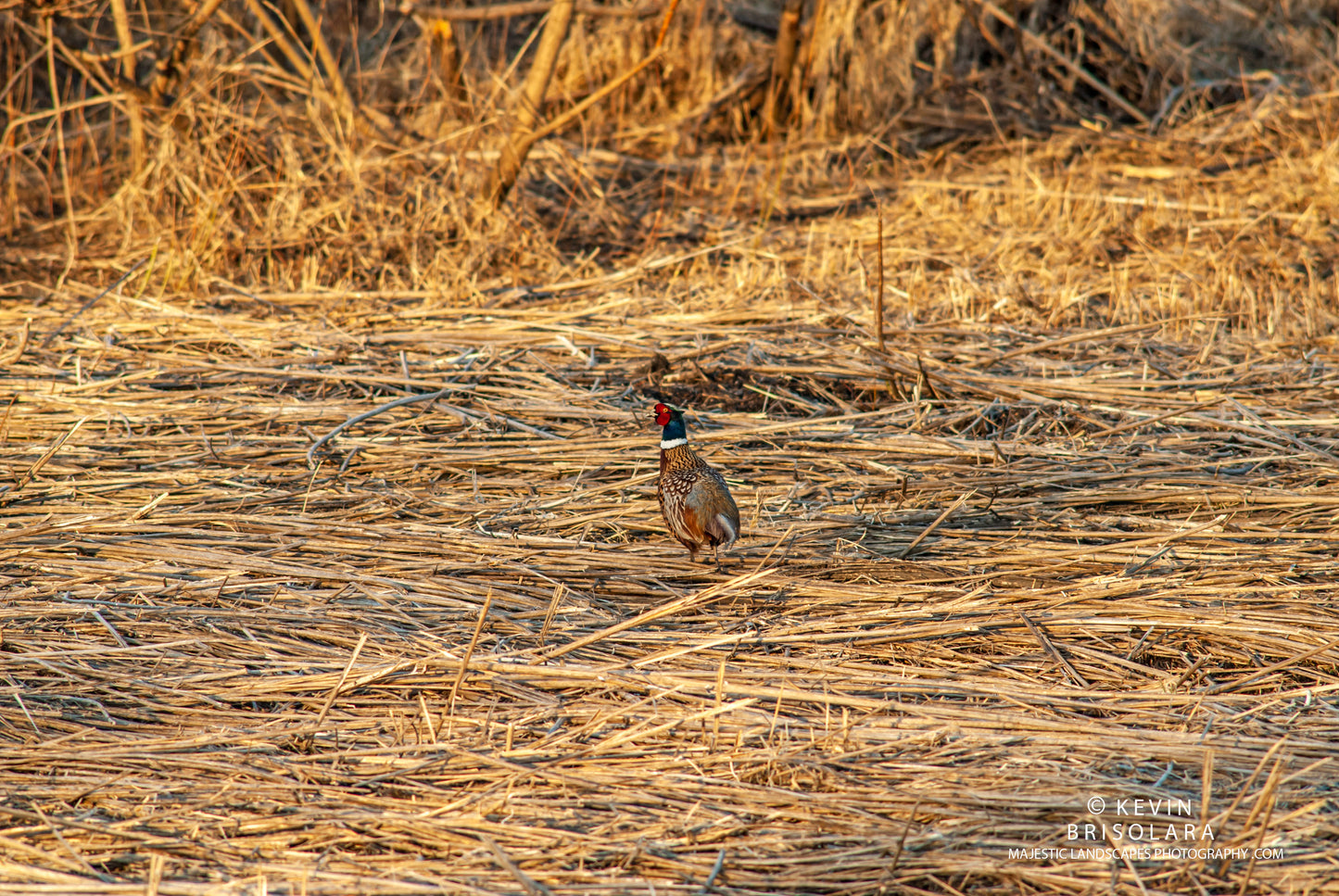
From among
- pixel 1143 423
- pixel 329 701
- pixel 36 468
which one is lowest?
pixel 36 468

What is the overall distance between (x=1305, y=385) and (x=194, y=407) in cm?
440

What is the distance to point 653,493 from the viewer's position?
397cm

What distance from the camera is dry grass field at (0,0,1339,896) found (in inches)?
86.1

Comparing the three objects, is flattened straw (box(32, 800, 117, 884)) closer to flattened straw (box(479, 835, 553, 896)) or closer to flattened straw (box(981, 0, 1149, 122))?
flattened straw (box(479, 835, 553, 896))

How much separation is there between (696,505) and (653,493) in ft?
2.39

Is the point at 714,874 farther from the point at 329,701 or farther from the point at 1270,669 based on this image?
the point at 1270,669

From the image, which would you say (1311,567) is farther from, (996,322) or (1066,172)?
(1066,172)

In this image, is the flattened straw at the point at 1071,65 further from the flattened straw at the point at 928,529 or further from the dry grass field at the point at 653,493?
the flattened straw at the point at 928,529

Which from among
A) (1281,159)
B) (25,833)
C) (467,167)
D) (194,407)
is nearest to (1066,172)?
(1281,159)

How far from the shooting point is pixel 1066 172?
780 cm

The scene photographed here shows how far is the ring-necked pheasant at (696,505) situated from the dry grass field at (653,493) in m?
0.14

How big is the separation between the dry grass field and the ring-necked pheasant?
0.14 meters

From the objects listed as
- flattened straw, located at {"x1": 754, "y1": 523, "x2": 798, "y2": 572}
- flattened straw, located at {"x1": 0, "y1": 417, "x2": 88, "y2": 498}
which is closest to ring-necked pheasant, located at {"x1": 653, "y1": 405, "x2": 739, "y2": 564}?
flattened straw, located at {"x1": 754, "y1": 523, "x2": 798, "y2": 572}

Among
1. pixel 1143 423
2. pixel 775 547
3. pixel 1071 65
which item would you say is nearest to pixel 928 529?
pixel 775 547
